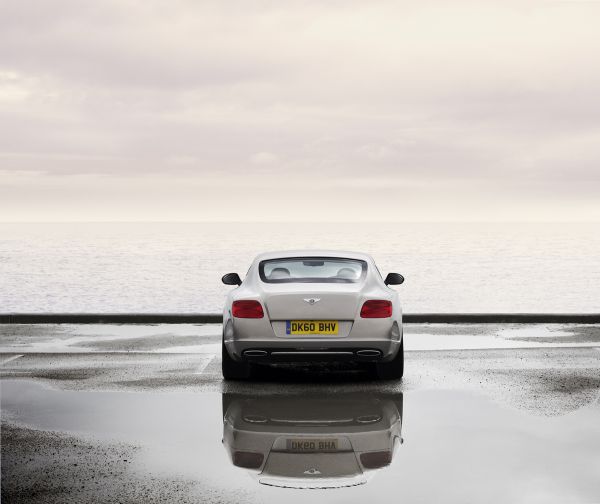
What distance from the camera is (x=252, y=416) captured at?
8.59m

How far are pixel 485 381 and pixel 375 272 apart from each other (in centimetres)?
176

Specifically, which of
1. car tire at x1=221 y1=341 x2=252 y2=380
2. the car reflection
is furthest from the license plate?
car tire at x1=221 y1=341 x2=252 y2=380

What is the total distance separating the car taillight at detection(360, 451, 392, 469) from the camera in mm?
6594

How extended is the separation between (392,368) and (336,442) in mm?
3602

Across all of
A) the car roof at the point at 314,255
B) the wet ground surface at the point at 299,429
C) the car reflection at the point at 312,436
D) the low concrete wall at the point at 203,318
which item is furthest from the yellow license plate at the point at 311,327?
the low concrete wall at the point at 203,318

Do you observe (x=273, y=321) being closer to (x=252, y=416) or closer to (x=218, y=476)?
(x=252, y=416)

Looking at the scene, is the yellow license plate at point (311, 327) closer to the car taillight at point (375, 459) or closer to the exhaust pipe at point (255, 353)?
the exhaust pipe at point (255, 353)

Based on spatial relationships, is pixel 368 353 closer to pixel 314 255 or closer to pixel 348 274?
pixel 348 274

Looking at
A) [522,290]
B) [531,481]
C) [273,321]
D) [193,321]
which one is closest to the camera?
[531,481]

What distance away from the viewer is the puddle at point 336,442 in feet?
19.7

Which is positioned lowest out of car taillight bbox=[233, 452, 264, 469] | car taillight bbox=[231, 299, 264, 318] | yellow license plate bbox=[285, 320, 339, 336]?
yellow license plate bbox=[285, 320, 339, 336]

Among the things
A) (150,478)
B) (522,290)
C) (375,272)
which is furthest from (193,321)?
(522,290)

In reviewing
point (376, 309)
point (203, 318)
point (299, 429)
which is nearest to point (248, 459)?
point (299, 429)

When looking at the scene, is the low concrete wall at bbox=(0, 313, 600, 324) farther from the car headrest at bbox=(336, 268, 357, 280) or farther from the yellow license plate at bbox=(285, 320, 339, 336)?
the yellow license plate at bbox=(285, 320, 339, 336)
